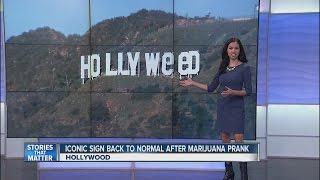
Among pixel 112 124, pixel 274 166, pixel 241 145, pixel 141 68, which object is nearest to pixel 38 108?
pixel 112 124

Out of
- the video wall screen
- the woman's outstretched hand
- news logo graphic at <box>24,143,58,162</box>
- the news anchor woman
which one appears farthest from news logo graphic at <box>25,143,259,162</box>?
the video wall screen

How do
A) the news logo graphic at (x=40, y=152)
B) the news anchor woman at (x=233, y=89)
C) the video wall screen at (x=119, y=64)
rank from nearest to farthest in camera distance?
the news anchor woman at (x=233, y=89), the news logo graphic at (x=40, y=152), the video wall screen at (x=119, y=64)

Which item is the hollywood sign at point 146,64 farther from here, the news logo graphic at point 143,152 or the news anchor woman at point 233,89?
the news logo graphic at point 143,152

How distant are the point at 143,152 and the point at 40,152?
1214mm

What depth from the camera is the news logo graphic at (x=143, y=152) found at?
4.85m

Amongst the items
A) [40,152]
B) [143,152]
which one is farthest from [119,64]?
[40,152]

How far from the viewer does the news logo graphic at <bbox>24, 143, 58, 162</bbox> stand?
4.91 m

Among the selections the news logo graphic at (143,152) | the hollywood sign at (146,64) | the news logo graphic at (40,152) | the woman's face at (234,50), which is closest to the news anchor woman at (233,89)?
the woman's face at (234,50)

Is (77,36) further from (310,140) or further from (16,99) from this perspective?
(310,140)

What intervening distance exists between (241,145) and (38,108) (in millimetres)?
3121

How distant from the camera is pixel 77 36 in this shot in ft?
19.9

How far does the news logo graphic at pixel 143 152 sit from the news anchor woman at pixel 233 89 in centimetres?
20

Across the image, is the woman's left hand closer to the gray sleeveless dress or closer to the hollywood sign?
the gray sleeveless dress

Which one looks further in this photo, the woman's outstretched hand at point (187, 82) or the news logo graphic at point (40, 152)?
the woman's outstretched hand at point (187, 82)
